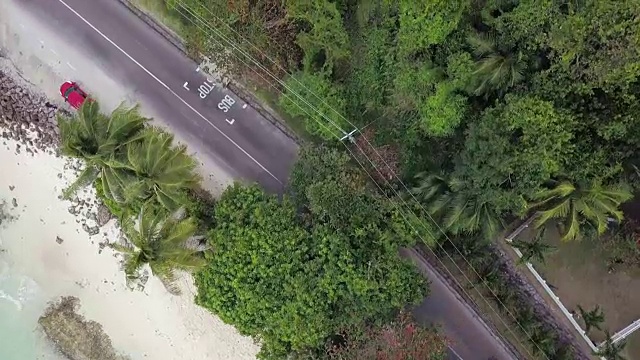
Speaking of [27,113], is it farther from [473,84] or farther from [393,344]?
[473,84]

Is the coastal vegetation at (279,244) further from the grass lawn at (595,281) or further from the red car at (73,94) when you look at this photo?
the grass lawn at (595,281)

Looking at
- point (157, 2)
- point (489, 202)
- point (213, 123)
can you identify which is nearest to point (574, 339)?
point (489, 202)

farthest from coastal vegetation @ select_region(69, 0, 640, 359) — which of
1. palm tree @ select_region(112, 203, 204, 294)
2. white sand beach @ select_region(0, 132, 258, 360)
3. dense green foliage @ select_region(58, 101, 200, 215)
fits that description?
white sand beach @ select_region(0, 132, 258, 360)

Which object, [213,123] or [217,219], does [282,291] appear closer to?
[217,219]

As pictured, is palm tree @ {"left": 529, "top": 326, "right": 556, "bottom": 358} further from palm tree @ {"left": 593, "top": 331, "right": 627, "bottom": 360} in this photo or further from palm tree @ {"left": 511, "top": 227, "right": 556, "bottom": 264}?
palm tree @ {"left": 511, "top": 227, "right": 556, "bottom": 264}

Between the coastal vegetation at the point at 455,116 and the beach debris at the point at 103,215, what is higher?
the coastal vegetation at the point at 455,116

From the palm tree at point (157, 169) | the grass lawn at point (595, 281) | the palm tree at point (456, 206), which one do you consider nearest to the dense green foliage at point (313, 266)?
the palm tree at point (456, 206)
